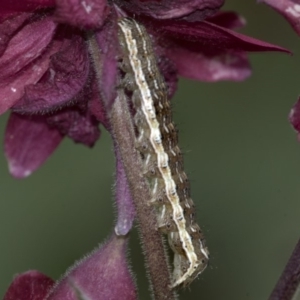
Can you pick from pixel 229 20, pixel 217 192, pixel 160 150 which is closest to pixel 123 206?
pixel 160 150

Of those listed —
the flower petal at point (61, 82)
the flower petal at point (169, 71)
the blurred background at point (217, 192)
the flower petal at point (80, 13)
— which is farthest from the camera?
the blurred background at point (217, 192)

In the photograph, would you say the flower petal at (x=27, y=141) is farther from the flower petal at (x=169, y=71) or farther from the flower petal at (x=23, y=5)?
the flower petal at (x=23, y=5)

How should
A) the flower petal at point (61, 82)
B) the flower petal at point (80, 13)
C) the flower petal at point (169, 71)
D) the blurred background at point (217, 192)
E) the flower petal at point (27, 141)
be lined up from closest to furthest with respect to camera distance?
the flower petal at point (80, 13), the flower petal at point (61, 82), the flower petal at point (169, 71), the flower petal at point (27, 141), the blurred background at point (217, 192)

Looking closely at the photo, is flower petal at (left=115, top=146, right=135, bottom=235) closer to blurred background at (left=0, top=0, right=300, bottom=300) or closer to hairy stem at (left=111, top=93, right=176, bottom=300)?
hairy stem at (left=111, top=93, right=176, bottom=300)

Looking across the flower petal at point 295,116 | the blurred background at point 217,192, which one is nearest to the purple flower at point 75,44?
the flower petal at point 295,116

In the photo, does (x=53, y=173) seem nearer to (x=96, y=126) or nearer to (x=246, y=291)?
(x=246, y=291)

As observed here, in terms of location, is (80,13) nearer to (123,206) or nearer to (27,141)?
(123,206)

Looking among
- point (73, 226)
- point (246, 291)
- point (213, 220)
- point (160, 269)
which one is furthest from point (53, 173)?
point (160, 269)
